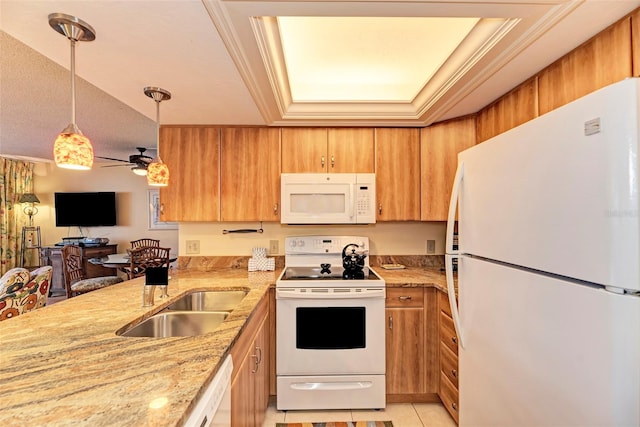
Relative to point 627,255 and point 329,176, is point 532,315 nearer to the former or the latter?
point 627,255

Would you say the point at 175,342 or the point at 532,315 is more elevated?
the point at 532,315

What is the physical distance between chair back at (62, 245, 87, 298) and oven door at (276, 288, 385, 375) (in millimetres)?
3709

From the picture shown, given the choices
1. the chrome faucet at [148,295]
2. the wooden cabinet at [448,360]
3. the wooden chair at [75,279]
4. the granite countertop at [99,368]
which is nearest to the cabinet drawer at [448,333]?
the wooden cabinet at [448,360]

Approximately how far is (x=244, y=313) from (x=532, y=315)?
1.19 meters

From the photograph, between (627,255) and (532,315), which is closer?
(627,255)

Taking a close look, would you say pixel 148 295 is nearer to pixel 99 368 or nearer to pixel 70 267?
pixel 99 368

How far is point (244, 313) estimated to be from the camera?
57.5 inches

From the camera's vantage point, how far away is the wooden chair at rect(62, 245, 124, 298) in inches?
156

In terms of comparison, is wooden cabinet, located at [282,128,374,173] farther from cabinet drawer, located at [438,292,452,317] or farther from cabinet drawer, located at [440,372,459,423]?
cabinet drawer, located at [440,372,459,423]

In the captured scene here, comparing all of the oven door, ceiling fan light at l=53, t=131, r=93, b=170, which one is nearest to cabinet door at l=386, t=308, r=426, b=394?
the oven door

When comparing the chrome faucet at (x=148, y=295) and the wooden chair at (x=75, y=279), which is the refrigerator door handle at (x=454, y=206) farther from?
the wooden chair at (x=75, y=279)

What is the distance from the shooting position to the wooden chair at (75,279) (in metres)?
3.96

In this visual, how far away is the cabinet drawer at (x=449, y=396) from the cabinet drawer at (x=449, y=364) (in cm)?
4

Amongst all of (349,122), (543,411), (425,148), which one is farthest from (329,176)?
(543,411)
